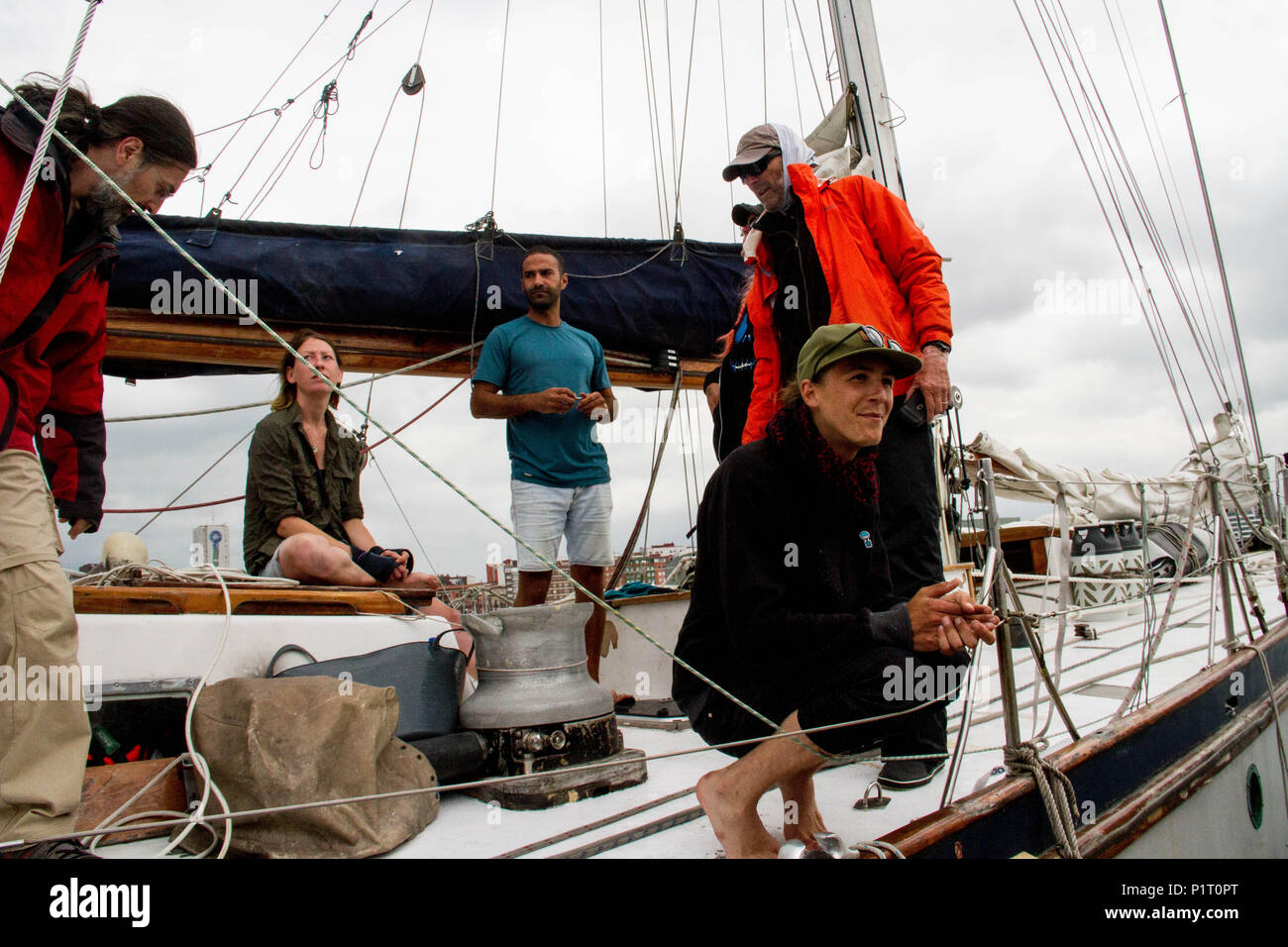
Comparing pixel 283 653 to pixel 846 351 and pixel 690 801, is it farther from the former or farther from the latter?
pixel 846 351

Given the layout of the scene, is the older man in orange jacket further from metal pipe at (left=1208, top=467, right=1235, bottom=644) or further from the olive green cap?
metal pipe at (left=1208, top=467, right=1235, bottom=644)

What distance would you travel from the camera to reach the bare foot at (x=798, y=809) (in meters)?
1.61

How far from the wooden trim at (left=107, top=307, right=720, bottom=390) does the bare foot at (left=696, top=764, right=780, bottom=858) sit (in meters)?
2.84

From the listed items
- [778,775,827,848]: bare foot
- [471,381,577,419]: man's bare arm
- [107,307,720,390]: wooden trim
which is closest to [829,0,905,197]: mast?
[107,307,720,390]: wooden trim

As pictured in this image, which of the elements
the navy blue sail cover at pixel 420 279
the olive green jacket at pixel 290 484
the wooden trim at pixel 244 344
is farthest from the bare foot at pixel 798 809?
the wooden trim at pixel 244 344

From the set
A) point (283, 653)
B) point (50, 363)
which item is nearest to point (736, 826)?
point (283, 653)

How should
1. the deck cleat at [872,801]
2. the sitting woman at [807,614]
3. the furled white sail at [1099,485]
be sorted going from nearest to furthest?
the sitting woman at [807,614]
the deck cleat at [872,801]
the furled white sail at [1099,485]

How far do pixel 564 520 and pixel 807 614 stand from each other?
1.75 metres

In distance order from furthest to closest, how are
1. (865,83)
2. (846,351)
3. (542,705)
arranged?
(865,83) → (542,705) → (846,351)

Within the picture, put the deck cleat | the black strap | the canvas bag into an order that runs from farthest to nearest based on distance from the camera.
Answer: the black strap → the deck cleat → the canvas bag

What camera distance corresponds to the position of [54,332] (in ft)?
5.51

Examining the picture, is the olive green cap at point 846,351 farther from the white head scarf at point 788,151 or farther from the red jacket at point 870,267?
the white head scarf at point 788,151

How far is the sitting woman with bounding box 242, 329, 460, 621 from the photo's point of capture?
105 inches
